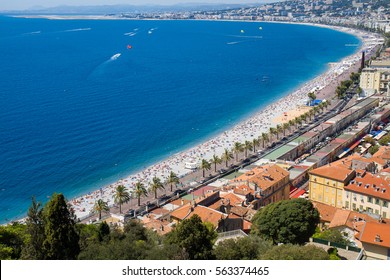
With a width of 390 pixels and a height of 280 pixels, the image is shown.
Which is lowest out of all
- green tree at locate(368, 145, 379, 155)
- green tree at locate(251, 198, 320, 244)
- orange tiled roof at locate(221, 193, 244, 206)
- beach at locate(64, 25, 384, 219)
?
beach at locate(64, 25, 384, 219)

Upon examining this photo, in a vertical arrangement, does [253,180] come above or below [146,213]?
above

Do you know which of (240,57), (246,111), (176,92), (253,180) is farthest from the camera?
(240,57)

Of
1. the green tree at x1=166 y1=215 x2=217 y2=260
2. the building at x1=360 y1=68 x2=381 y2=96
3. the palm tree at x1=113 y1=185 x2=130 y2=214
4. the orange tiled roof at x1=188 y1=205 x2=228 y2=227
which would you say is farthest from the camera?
the building at x1=360 y1=68 x2=381 y2=96

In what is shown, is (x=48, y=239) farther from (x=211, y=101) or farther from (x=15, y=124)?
(x=211, y=101)

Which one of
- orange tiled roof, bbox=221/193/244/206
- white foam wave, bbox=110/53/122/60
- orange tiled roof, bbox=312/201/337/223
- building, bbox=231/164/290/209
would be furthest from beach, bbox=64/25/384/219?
white foam wave, bbox=110/53/122/60

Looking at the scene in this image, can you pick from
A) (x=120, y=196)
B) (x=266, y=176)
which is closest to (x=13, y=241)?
(x=120, y=196)

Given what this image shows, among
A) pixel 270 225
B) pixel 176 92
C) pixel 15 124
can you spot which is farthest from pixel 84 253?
pixel 176 92

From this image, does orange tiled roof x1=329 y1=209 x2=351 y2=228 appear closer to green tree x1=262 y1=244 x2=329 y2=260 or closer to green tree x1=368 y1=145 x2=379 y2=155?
green tree x1=262 y1=244 x2=329 y2=260

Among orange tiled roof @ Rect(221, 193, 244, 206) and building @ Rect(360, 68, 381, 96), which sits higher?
building @ Rect(360, 68, 381, 96)
